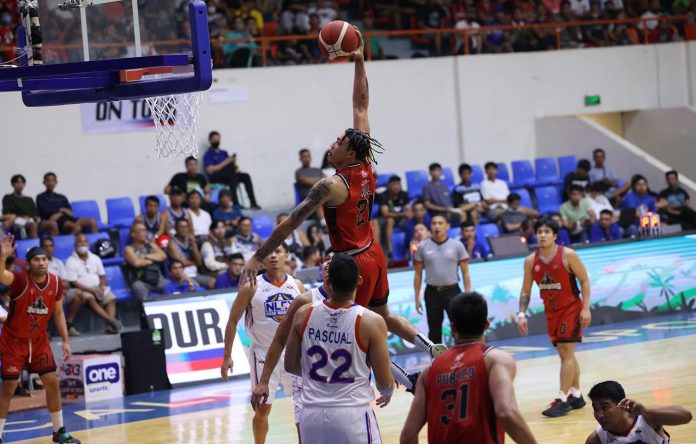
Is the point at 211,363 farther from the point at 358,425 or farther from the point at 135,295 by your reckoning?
the point at 358,425

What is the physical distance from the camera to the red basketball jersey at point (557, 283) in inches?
459

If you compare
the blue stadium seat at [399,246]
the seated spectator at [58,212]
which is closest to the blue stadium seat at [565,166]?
the blue stadium seat at [399,246]

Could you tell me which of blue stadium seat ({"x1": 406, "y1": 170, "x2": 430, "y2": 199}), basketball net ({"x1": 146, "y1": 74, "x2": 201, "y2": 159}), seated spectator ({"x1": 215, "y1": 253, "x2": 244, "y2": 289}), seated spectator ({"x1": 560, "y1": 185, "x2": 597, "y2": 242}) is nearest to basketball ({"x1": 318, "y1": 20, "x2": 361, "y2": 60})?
basketball net ({"x1": 146, "y1": 74, "x2": 201, "y2": 159})

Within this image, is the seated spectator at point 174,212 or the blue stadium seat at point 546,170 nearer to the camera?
the seated spectator at point 174,212

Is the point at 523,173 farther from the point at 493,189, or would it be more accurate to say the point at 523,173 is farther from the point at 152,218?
the point at 152,218

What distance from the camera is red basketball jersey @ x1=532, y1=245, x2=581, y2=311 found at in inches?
459

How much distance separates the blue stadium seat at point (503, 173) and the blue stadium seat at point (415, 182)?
154 centimetres

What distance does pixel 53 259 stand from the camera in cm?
1547

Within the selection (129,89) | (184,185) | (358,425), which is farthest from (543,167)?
(358,425)

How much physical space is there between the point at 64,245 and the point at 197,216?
6.75ft

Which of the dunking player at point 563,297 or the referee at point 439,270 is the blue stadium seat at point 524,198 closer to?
the referee at point 439,270

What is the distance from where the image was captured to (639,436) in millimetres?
6633

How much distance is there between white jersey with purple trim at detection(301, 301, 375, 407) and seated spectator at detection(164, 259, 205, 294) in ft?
31.9

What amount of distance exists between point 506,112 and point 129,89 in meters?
14.7
